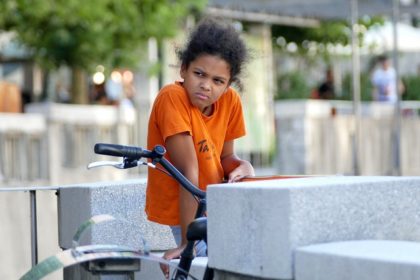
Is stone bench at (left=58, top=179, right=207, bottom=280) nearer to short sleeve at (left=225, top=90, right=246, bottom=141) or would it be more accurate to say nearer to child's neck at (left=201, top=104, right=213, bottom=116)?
short sleeve at (left=225, top=90, right=246, bottom=141)

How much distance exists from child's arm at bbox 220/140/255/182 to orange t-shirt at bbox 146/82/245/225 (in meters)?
0.07

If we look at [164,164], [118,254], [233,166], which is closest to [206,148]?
[233,166]

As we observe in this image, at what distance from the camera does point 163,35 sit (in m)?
23.7

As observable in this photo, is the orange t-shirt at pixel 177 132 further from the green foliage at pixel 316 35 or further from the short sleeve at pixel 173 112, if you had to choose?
the green foliage at pixel 316 35

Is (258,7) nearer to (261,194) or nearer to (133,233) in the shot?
(133,233)

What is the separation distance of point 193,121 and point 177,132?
0.13 metres

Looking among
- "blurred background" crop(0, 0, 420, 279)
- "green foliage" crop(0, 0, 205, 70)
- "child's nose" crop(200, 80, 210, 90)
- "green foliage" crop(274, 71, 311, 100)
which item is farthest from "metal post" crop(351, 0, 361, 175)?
"child's nose" crop(200, 80, 210, 90)

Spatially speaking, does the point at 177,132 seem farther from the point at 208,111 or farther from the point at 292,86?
the point at 292,86

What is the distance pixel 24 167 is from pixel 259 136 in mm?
7031

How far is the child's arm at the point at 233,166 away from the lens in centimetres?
527

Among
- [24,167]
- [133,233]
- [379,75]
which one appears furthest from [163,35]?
[133,233]

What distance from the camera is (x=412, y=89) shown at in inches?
1174

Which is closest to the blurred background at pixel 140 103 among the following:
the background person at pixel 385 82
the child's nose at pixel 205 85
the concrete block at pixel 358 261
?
the background person at pixel 385 82

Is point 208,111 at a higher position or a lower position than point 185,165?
higher
